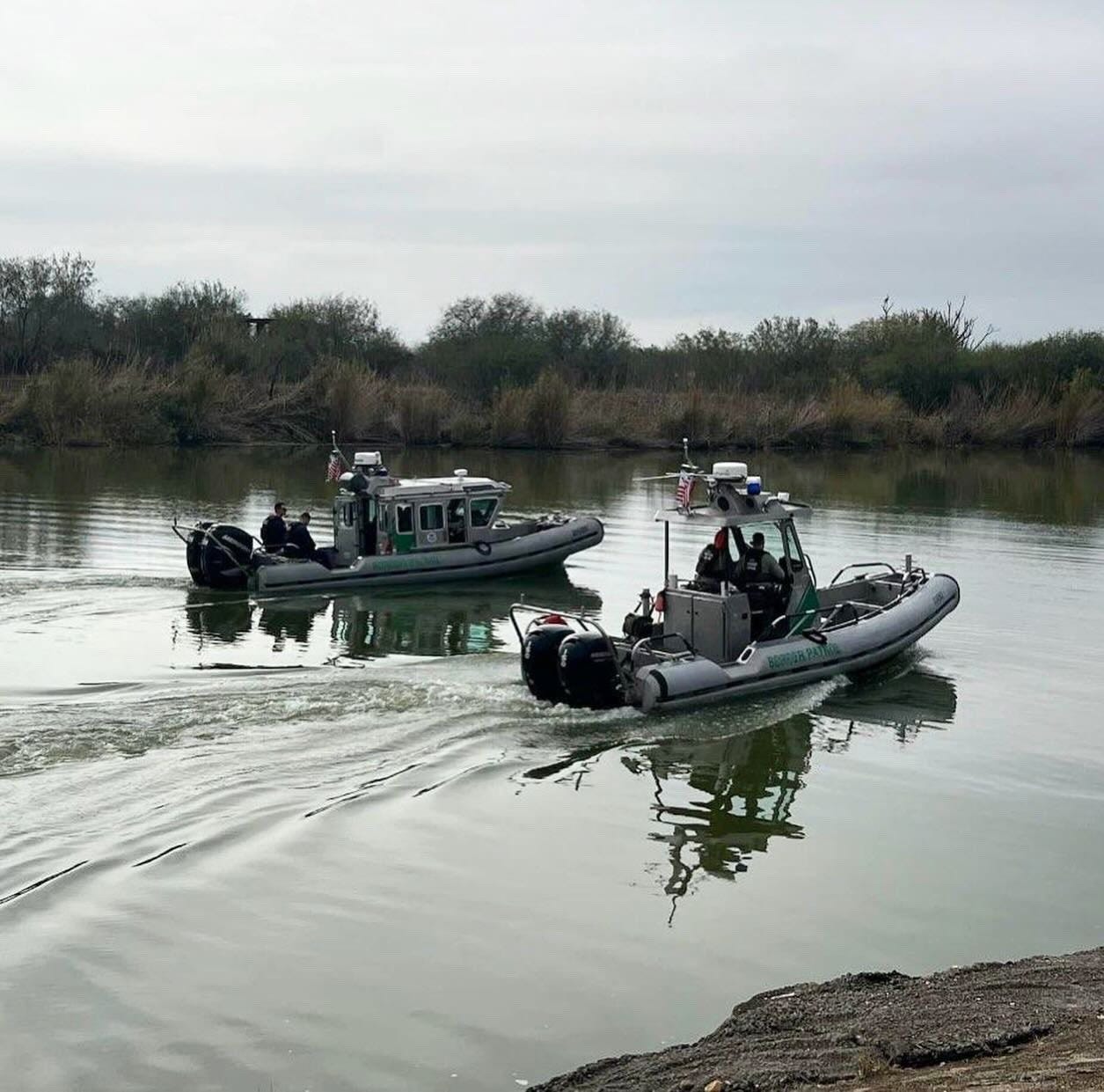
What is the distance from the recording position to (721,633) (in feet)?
44.4

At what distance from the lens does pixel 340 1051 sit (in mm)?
6426

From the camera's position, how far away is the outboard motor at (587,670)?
12.1 metres

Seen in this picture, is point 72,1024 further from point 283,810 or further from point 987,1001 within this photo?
point 987,1001

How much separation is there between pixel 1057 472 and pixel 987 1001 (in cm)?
Answer: 3814

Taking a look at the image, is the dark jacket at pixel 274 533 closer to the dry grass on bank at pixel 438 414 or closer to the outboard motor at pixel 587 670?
the outboard motor at pixel 587 670

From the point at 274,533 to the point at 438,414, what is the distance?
28.5 m

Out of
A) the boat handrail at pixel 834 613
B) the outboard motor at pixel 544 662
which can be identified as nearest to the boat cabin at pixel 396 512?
the boat handrail at pixel 834 613

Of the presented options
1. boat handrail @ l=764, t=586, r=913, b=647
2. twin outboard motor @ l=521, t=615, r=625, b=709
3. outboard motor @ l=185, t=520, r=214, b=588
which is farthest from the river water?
outboard motor @ l=185, t=520, r=214, b=588

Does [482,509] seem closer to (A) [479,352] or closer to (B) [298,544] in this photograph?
(B) [298,544]

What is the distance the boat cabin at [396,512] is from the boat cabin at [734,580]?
Result: 649 cm

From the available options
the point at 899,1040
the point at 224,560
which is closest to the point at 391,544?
the point at 224,560

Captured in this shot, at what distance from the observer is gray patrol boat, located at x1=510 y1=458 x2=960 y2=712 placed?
Answer: 12.3m

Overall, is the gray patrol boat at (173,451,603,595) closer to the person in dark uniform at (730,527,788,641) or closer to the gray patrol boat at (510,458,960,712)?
the gray patrol boat at (510,458,960,712)

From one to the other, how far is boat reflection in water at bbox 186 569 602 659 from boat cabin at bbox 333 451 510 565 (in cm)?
72
